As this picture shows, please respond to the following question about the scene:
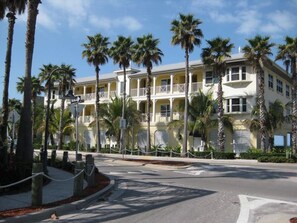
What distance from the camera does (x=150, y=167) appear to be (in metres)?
25.2

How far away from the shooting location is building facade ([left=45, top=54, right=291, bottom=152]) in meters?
40.7

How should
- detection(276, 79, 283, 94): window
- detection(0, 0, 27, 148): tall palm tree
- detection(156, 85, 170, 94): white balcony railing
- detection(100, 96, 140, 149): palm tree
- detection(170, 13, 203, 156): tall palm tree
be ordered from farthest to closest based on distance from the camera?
1. detection(156, 85, 170, 94): white balcony railing
2. detection(100, 96, 140, 149): palm tree
3. detection(276, 79, 283, 94): window
4. detection(170, 13, 203, 156): tall palm tree
5. detection(0, 0, 27, 148): tall palm tree

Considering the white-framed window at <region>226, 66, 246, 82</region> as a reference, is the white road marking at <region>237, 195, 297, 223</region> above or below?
below

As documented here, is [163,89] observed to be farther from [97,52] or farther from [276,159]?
[276,159]

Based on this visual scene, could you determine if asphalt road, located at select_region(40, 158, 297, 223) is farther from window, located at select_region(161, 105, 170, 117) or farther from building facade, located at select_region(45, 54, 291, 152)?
window, located at select_region(161, 105, 170, 117)

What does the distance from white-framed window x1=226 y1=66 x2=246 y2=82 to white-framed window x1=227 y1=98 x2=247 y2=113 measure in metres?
2.06

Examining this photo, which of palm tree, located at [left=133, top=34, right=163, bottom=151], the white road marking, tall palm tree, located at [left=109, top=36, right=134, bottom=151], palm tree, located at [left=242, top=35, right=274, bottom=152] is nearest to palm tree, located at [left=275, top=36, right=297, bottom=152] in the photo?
palm tree, located at [left=242, top=35, right=274, bottom=152]

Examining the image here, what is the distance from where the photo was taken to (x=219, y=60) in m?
38.0

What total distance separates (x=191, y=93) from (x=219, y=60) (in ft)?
19.6

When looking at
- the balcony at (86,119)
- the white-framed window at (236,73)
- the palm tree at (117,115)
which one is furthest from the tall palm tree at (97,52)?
the white-framed window at (236,73)

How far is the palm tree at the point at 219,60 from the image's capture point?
124 feet

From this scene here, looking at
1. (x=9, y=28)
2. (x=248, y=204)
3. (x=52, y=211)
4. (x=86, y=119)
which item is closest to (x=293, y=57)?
(x=9, y=28)

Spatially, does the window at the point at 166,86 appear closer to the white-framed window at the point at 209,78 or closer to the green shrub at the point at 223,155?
the white-framed window at the point at 209,78

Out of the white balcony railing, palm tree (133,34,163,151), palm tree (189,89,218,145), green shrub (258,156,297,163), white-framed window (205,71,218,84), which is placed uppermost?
palm tree (133,34,163,151)
